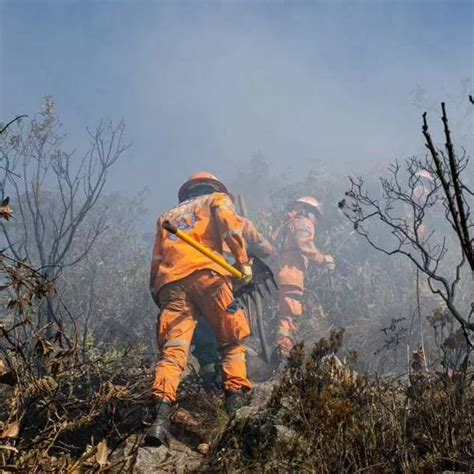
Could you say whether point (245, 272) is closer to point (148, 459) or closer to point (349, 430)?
point (148, 459)

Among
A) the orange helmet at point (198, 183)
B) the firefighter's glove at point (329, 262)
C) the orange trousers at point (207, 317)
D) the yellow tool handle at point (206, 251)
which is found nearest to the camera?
the orange trousers at point (207, 317)

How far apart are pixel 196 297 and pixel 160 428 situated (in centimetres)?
156

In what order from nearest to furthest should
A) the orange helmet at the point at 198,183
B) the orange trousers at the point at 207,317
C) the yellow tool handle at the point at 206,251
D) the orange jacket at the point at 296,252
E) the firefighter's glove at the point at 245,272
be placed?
the orange trousers at the point at 207,317 < the yellow tool handle at the point at 206,251 < the firefighter's glove at the point at 245,272 < the orange helmet at the point at 198,183 < the orange jacket at the point at 296,252

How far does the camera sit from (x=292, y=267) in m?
10.8

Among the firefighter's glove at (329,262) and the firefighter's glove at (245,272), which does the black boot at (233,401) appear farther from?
the firefighter's glove at (329,262)

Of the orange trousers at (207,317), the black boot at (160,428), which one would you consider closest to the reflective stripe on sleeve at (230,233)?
the orange trousers at (207,317)

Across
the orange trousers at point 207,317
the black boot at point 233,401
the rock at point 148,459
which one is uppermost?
the orange trousers at point 207,317

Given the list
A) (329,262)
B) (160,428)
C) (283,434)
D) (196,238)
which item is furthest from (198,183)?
(329,262)

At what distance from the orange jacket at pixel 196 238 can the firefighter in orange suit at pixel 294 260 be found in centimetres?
359

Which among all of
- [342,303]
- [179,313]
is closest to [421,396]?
[179,313]

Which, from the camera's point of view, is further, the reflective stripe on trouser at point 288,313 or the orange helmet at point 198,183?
the reflective stripe on trouser at point 288,313

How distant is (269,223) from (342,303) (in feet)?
15.4

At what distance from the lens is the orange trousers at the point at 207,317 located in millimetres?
4484

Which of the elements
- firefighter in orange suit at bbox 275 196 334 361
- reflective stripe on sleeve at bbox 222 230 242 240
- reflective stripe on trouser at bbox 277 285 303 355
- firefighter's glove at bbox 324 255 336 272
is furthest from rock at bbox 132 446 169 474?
firefighter's glove at bbox 324 255 336 272
